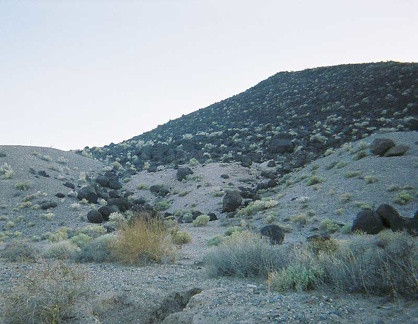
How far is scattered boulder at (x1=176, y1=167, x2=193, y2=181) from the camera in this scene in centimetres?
3459

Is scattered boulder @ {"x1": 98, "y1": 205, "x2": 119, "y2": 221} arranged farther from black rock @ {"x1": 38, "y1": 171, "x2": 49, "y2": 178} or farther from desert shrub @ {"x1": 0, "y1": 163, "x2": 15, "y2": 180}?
A: desert shrub @ {"x1": 0, "y1": 163, "x2": 15, "y2": 180}

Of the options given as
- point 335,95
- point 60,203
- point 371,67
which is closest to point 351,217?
point 60,203

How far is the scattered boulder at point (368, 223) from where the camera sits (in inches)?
595

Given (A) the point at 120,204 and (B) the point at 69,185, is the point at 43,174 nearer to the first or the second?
(B) the point at 69,185

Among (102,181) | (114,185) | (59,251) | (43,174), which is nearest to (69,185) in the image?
(43,174)

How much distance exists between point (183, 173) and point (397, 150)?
1622cm

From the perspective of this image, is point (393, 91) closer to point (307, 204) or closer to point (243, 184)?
point (243, 184)

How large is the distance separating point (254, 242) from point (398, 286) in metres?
4.47

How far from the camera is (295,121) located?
4809 centimetres

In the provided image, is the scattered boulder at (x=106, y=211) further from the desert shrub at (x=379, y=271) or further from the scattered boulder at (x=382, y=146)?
the desert shrub at (x=379, y=271)

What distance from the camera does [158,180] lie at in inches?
1400

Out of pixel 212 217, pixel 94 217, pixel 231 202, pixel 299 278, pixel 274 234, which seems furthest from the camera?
pixel 231 202

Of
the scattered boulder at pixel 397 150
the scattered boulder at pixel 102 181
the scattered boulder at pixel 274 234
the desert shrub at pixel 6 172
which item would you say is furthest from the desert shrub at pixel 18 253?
the scattered boulder at pixel 397 150

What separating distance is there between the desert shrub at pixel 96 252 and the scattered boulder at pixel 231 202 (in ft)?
41.8
